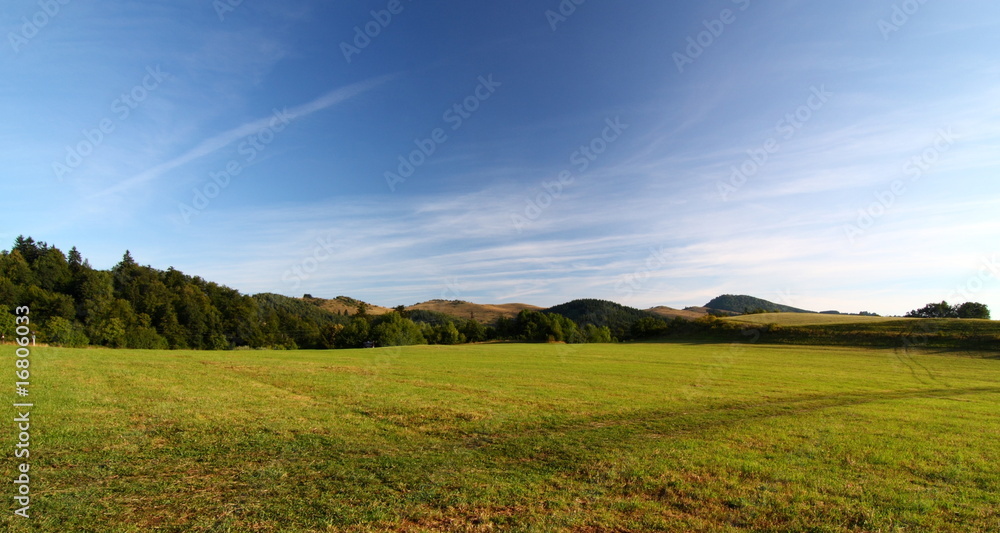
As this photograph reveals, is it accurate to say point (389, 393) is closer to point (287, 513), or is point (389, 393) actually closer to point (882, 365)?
point (287, 513)

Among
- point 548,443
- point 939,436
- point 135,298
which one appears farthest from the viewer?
point 135,298

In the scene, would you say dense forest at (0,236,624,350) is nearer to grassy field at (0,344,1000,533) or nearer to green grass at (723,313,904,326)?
green grass at (723,313,904,326)

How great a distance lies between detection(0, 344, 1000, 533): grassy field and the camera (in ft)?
26.5

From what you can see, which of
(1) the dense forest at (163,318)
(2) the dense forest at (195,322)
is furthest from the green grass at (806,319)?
(1) the dense forest at (163,318)

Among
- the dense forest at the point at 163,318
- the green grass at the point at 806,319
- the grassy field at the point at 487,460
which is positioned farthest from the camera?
the green grass at the point at 806,319

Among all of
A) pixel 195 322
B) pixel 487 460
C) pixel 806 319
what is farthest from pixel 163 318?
pixel 806 319

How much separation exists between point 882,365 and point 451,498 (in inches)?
2390

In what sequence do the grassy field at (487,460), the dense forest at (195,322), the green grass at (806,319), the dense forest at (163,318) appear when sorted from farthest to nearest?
the green grass at (806,319)
the dense forest at (163,318)
the dense forest at (195,322)
the grassy field at (487,460)

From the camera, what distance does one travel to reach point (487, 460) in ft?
38.5

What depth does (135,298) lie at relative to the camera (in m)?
115

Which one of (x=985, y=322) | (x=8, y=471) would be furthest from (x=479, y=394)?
(x=985, y=322)

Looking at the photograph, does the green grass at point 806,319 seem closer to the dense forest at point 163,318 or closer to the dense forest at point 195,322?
the dense forest at point 195,322

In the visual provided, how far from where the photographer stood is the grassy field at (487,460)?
8.08 m

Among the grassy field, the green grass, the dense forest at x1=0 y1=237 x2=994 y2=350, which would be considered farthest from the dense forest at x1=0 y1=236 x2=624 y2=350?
the grassy field
